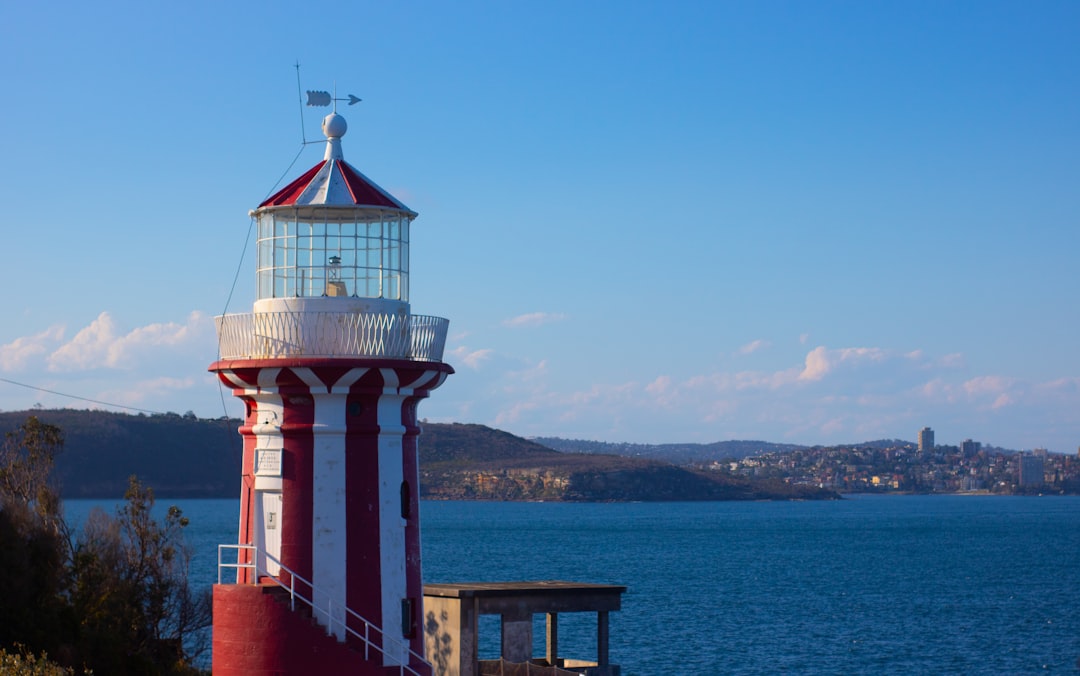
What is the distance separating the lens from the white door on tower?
1255 centimetres

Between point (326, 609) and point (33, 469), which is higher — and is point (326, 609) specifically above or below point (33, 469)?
below

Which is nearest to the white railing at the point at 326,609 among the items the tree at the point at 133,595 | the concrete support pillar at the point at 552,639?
the tree at the point at 133,595

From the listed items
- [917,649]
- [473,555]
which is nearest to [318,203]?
[917,649]

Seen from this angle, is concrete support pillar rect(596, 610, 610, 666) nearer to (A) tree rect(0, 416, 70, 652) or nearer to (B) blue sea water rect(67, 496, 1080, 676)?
(A) tree rect(0, 416, 70, 652)

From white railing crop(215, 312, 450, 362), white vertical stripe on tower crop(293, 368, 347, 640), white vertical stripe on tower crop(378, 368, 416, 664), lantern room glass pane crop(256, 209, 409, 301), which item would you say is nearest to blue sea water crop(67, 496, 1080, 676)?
white vertical stripe on tower crop(378, 368, 416, 664)

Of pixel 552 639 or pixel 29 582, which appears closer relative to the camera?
pixel 29 582

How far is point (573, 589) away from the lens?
21672mm

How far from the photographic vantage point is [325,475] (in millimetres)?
12477

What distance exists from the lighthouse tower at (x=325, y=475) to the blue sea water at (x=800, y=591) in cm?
2393

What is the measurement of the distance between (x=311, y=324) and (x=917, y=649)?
43.2 metres

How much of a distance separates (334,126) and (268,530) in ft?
12.2

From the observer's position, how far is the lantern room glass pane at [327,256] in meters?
13.0

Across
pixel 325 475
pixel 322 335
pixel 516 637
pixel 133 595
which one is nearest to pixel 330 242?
pixel 322 335

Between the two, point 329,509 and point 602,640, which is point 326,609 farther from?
point 602,640
